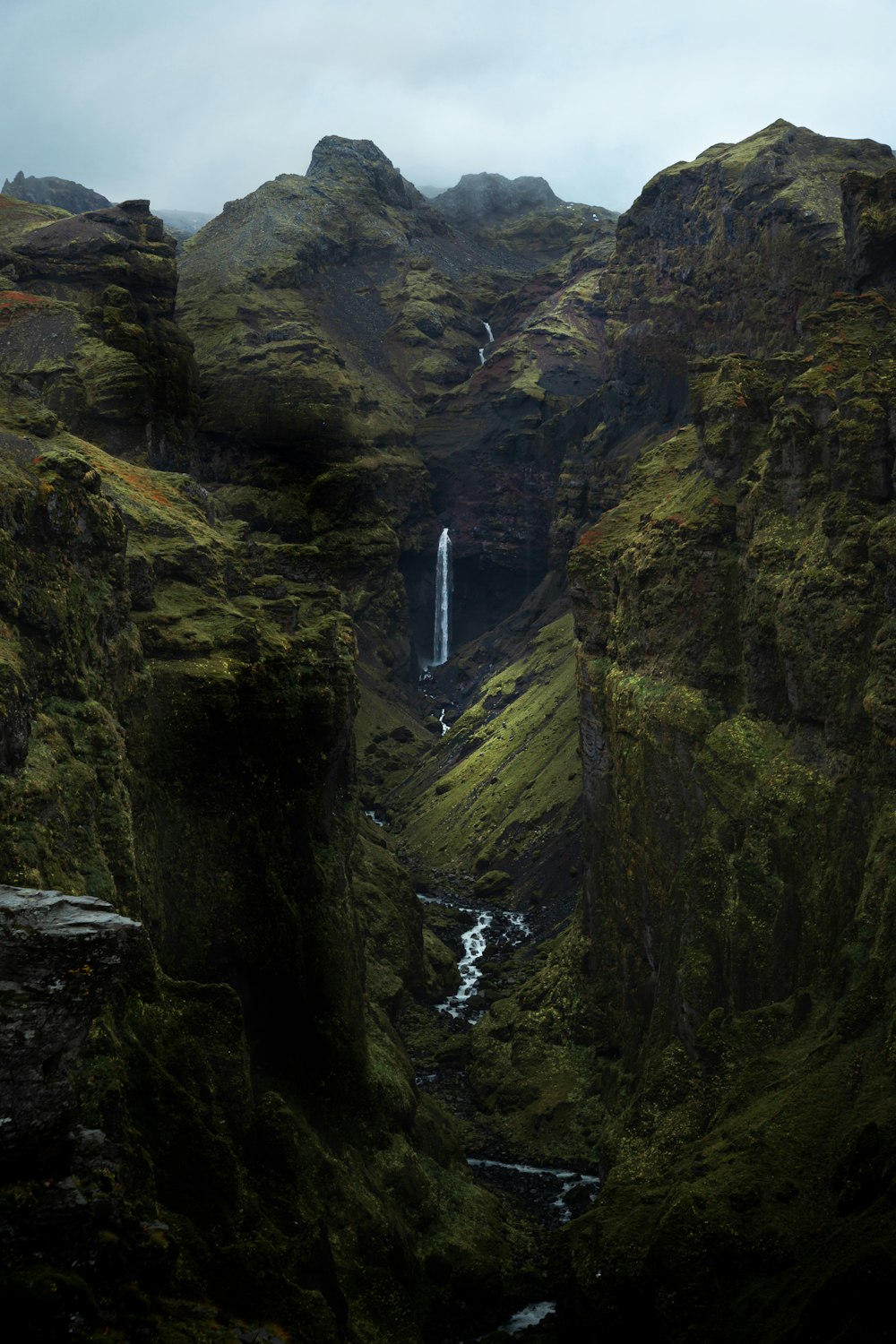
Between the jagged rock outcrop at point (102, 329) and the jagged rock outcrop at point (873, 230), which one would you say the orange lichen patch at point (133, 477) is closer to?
the jagged rock outcrop at point (102, 329)

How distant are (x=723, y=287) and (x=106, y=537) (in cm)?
11511

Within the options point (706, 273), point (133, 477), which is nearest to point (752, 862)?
point (133, 477)

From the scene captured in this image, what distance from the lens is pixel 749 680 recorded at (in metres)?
→ 68.5

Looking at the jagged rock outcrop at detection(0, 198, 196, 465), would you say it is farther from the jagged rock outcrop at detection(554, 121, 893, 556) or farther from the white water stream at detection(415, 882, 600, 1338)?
the jagged rock outcrop at detection(554, 121, 893, 556)

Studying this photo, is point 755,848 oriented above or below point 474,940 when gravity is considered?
above

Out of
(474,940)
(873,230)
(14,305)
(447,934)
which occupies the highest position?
(873,230)

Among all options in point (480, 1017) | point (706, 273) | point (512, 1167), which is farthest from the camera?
point (706, 273)

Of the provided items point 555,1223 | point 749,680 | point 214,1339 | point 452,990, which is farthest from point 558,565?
point 214,1339

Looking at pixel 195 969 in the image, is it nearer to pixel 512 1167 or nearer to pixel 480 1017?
pixel 512 1167

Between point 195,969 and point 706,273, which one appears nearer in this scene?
point 195,969

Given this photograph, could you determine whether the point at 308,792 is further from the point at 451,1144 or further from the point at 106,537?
the point at 451,1144

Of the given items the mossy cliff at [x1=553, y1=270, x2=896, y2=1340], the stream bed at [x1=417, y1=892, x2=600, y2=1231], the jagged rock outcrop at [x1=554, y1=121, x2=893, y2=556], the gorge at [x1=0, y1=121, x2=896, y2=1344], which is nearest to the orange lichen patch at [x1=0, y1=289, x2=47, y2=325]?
the gorge at [x1=0, y1=121, x2=896, y2=1344]

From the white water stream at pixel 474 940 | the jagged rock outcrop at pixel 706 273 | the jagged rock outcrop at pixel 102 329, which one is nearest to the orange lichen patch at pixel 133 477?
the jagged rock outcrop at pixel 102 329

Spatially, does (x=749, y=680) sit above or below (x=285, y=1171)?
above
